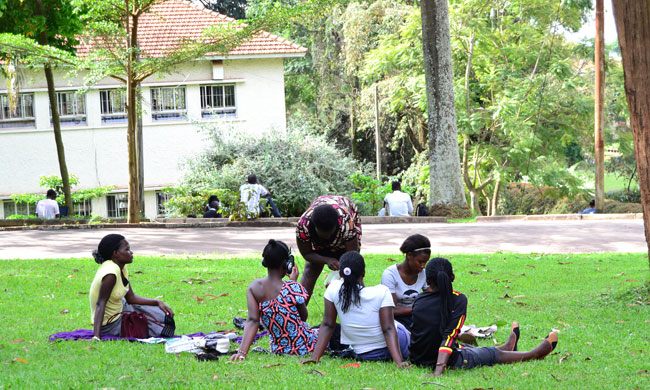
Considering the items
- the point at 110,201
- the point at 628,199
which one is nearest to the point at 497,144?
the point at 628,199

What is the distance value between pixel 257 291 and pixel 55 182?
24.4m

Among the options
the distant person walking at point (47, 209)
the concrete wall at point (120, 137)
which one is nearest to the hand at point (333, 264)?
the distant person walking at point (47, 209)

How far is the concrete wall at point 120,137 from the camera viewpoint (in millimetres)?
31250

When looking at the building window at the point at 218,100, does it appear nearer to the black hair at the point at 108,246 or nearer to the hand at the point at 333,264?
the black hair at the point at 108,246

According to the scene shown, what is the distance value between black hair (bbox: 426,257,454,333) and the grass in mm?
449

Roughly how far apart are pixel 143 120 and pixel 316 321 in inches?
949

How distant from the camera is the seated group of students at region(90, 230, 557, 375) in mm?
6152

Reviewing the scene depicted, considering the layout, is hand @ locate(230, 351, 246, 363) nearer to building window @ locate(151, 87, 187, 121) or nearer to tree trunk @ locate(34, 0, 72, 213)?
tree trunk @ locate(34, 0, 72, 213)

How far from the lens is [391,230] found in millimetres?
18125

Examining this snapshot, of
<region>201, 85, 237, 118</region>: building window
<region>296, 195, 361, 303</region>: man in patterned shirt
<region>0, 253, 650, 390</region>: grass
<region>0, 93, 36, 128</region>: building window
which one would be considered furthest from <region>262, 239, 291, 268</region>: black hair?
<region>0, 93, 36, 128</region>: building window

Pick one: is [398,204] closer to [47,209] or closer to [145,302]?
[47,209]

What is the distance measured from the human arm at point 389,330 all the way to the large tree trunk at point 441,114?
16.0m

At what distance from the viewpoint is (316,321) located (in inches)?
347

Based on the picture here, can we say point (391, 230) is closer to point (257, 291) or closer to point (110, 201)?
point (257, 291)
